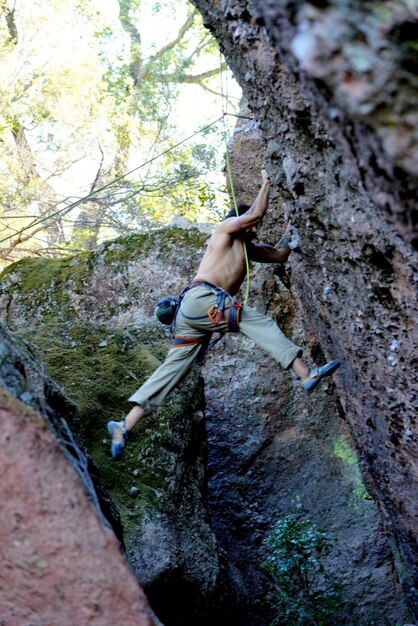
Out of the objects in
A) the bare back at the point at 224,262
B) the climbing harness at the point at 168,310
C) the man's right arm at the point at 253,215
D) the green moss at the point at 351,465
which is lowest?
the green moss at the point at 351,465

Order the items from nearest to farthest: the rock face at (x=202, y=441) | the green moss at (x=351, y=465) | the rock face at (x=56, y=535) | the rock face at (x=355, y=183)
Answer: the rock face at (x=355, y=183) < the rock face at (x=56, y=535) < the rock face at (x=202, y=441) < the green moss at (x=351, y=465)

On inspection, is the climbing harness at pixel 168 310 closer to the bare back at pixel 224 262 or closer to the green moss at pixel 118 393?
the bare back at pixel 224 262

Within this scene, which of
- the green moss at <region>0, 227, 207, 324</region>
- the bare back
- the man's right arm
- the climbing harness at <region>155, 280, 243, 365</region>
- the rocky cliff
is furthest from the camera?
the green moss at <region>0, 227, 207, 324</region>

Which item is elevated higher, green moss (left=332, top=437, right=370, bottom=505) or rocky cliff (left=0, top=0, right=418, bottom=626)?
rocky cliff (left=0, top=0, right=418, bottom=626)

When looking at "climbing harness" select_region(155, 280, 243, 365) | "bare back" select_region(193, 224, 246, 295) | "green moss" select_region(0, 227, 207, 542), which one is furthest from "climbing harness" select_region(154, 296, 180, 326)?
"green moss" select_region(0, 227, 207, 542)

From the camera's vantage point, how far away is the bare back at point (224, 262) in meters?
6.07

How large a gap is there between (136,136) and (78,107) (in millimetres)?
1805

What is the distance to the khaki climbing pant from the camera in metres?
5.71

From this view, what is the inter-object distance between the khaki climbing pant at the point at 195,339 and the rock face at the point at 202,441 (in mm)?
433

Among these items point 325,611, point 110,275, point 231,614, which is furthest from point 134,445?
point 110,275

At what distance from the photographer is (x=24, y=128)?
1468 cm

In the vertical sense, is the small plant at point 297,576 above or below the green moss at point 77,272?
below

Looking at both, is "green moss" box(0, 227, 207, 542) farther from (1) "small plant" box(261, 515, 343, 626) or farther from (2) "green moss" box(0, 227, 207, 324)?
(2) "green moss" box(0, 227, 207, 324)

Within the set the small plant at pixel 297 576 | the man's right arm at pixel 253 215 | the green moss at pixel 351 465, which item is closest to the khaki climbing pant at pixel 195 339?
the man's right arm at pixel 253 215
